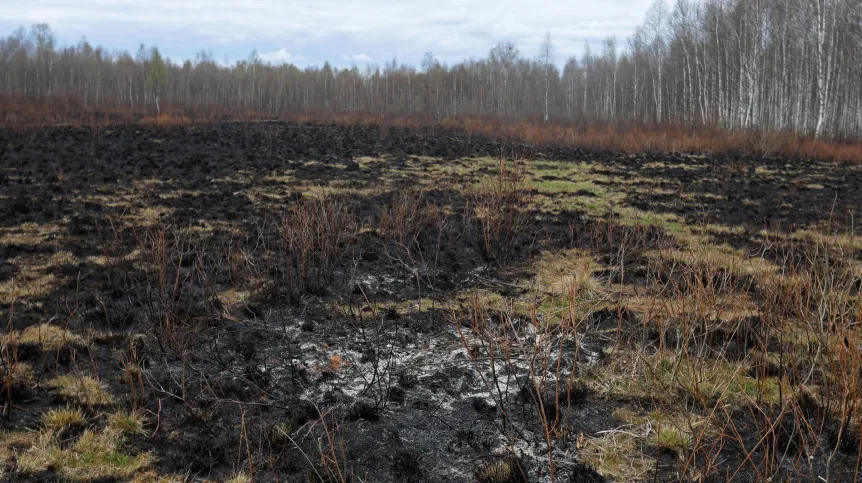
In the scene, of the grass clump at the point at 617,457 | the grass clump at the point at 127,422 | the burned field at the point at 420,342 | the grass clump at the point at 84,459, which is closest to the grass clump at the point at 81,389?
the burned field at the point at 420,342

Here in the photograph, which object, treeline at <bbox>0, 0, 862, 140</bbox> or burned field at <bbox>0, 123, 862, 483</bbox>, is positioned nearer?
burned field at <bbox>0, 123, 862, 483</bbox>

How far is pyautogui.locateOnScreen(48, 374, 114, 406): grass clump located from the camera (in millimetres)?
4430

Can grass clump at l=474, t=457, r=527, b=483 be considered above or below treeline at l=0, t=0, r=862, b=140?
below

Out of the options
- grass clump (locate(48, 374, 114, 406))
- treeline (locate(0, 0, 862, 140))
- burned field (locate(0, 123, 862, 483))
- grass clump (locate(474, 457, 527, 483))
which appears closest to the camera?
grass clump (locate(474, 457, 527, 483))

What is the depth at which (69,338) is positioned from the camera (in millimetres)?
5516

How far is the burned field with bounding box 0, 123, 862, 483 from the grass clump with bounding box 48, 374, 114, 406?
2cm

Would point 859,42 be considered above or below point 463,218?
above

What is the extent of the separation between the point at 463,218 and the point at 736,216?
541cm

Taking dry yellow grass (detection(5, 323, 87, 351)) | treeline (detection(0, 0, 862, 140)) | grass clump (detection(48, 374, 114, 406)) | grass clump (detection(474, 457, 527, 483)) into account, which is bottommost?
grass clump (detection(474, 457, 527, 483))

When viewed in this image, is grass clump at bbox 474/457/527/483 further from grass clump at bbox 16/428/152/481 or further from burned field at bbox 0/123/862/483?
grass clump at bbox 16/428/152/481

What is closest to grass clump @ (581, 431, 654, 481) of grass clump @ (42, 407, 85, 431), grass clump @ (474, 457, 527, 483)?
grass clump @ (474, 457, 527, 483)

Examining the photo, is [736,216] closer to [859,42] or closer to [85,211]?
[85,211]

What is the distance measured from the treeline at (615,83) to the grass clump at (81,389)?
3035 cm

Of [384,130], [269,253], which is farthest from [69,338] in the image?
[384,130]
